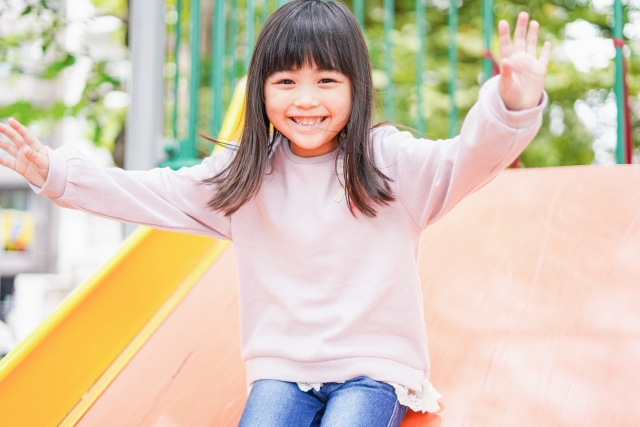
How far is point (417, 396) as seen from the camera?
1.33 m

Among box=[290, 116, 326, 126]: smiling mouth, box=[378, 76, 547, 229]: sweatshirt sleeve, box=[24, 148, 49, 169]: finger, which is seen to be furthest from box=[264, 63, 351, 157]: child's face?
box=[24, 148, 49, 169]: finger

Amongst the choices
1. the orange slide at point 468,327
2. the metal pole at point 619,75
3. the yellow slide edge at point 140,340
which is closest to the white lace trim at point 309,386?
the orange slide at point 468,327

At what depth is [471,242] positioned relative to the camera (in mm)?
1835

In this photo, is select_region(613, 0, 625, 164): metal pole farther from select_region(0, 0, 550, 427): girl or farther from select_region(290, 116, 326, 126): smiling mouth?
select_region(290, 116, 326, 126): smiling mouth

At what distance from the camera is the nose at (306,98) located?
1301 mm

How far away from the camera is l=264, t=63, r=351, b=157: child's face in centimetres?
131

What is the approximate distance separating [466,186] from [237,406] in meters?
0.75

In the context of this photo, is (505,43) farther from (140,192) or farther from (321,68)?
(140,192)

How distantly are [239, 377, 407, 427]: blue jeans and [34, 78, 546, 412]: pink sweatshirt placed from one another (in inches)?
1.1

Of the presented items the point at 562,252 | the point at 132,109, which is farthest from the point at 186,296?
the point at 132,109

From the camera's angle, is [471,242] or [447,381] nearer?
[447,381]

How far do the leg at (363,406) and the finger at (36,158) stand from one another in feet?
2.45

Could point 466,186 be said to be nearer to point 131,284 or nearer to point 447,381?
point 447,381

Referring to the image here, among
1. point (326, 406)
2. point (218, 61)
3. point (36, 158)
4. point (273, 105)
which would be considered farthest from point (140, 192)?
point (218, 61)
